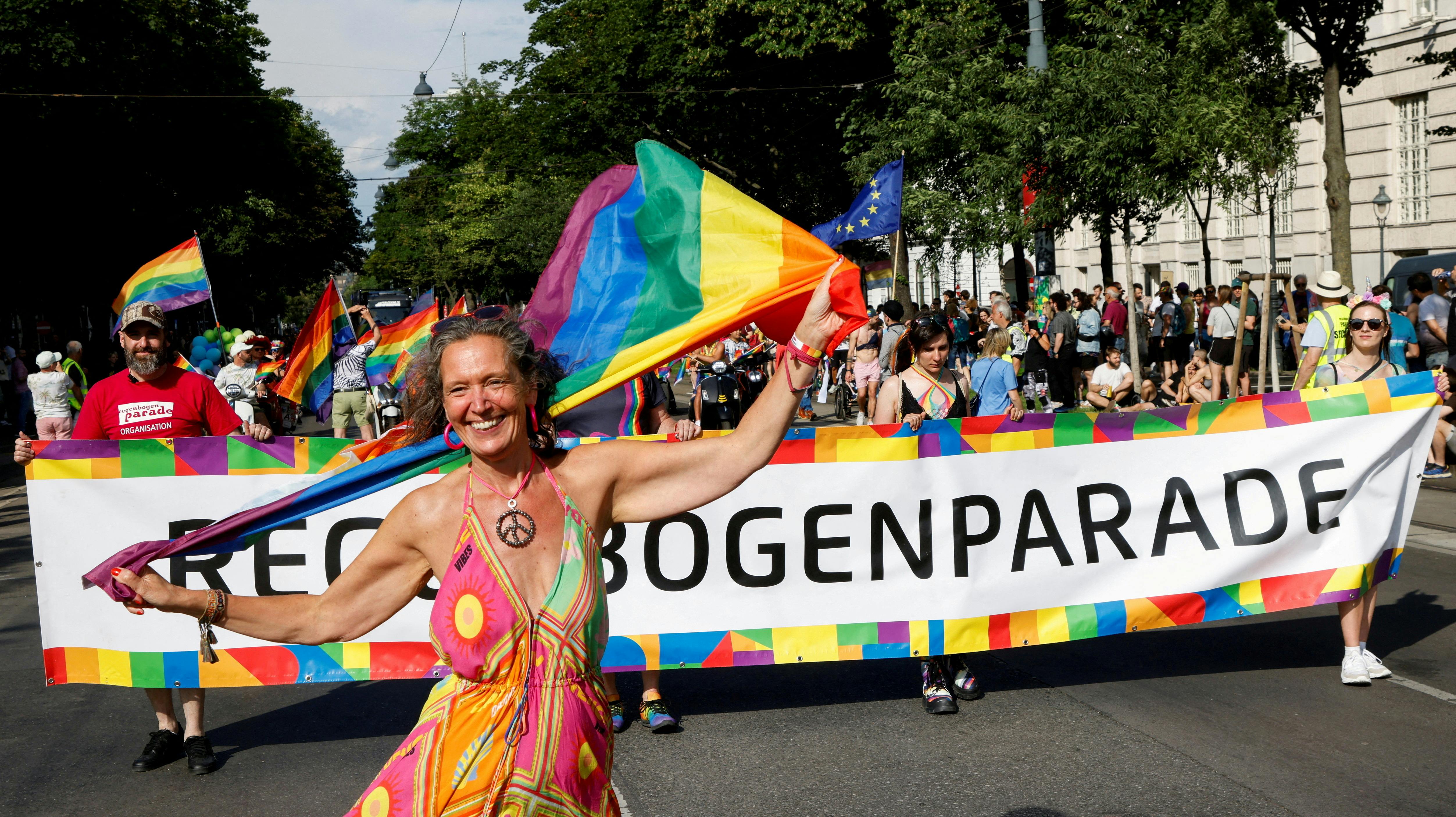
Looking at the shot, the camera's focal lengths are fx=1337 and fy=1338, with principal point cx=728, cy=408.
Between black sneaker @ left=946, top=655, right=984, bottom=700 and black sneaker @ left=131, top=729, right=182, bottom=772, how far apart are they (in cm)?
345

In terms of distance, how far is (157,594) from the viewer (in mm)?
2854

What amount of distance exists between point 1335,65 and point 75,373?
20017mm

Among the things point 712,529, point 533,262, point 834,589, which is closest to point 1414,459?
point 834,589

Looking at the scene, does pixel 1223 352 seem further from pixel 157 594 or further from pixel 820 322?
pixel 157 594

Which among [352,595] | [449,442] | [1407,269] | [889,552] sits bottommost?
[889,552]

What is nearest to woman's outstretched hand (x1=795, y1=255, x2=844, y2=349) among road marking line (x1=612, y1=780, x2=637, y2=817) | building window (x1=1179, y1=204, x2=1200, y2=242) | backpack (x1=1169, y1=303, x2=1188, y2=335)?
road marking line (x1=612, y1=780, x2=637, y2=817)

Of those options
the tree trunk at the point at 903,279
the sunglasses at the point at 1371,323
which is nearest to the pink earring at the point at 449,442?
the sunglasses at the point at 1371,323

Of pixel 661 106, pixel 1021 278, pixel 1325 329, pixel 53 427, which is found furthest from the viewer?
pixel 661 106

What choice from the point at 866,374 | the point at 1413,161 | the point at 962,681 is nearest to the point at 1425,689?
the point at 962,681

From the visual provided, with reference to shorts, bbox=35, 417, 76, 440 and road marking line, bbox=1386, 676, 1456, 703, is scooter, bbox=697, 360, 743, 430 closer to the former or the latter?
shorts, bbox=35, 417, 76, 440

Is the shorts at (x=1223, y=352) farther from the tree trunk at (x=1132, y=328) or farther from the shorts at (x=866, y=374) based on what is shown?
the shorts at (x=866, y=374)

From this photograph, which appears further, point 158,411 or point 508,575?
point 158,411

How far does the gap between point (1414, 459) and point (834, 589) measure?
2859 mm

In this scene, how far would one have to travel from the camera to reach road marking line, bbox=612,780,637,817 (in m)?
4.90
